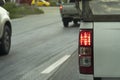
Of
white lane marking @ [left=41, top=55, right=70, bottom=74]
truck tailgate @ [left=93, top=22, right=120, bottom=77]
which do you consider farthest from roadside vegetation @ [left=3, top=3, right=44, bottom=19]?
truck tailgate @ [left=93, top=22, right=120, bottom=77]

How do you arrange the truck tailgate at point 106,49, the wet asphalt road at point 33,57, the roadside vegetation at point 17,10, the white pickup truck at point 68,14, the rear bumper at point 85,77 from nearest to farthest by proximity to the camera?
the truck tailgate at point 106,49 → the rear bumper at point 85,77 → the wet asphalt road at point 33,57 → the white pickup truck at point 68,14 → the roadside vegetation at point 17,10

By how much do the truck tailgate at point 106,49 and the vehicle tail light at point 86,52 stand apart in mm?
58

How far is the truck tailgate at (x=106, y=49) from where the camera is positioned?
514cm

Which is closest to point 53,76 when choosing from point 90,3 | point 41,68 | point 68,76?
point 68,76

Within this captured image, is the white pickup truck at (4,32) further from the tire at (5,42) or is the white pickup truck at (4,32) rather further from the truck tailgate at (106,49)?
the truck tailgate at (106,49)

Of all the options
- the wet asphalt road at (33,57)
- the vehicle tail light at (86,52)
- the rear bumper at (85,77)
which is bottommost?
the wet asphalt road at (33,57)

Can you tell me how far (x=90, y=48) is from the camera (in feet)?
17.2

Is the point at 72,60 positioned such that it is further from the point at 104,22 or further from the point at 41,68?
the point at 104,22

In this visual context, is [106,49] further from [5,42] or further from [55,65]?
[5,42]

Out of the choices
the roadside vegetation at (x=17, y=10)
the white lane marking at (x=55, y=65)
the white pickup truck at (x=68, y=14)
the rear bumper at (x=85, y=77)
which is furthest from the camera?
the roadside vegetation at (x=17, y=10)

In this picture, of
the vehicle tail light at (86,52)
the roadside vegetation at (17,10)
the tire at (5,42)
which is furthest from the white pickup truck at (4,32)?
the roadside vegetation at (17,10)

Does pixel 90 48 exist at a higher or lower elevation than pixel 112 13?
lower

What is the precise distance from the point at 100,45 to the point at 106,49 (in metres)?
0.08

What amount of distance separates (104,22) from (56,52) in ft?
28.7
